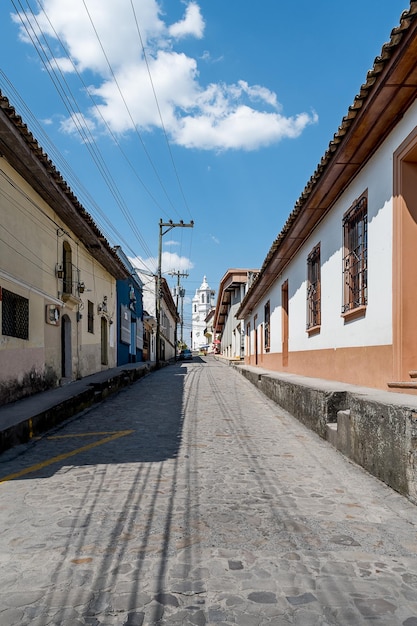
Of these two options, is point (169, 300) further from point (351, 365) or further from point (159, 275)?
point (351, 365)

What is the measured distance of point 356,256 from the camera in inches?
299

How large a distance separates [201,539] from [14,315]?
7204 mm

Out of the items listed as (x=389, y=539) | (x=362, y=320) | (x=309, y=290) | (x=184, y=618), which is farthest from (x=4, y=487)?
(x=309, y=290)

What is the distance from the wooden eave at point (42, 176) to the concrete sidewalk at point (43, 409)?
4057 mm

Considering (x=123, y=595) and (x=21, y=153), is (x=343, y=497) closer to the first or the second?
(x=123, y=595)

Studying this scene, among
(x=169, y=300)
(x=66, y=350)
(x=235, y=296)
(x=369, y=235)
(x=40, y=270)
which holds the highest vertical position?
(x=169, y=300)

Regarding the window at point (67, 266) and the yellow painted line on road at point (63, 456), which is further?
the window at point (67, 266)

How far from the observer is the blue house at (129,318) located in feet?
70.8

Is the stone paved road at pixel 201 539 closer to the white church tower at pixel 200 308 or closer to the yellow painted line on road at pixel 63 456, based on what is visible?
the yellow painted line on road at pixel 63 456

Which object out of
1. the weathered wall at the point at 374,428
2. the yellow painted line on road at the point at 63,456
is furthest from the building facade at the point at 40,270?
the weathered wall at the point at 374,428

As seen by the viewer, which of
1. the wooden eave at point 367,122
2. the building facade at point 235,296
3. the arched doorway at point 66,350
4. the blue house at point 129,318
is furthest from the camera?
the building facade at point 235,296

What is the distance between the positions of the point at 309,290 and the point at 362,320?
399cm

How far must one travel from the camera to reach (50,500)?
407cm

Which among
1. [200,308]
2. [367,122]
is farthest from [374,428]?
[200,308]
